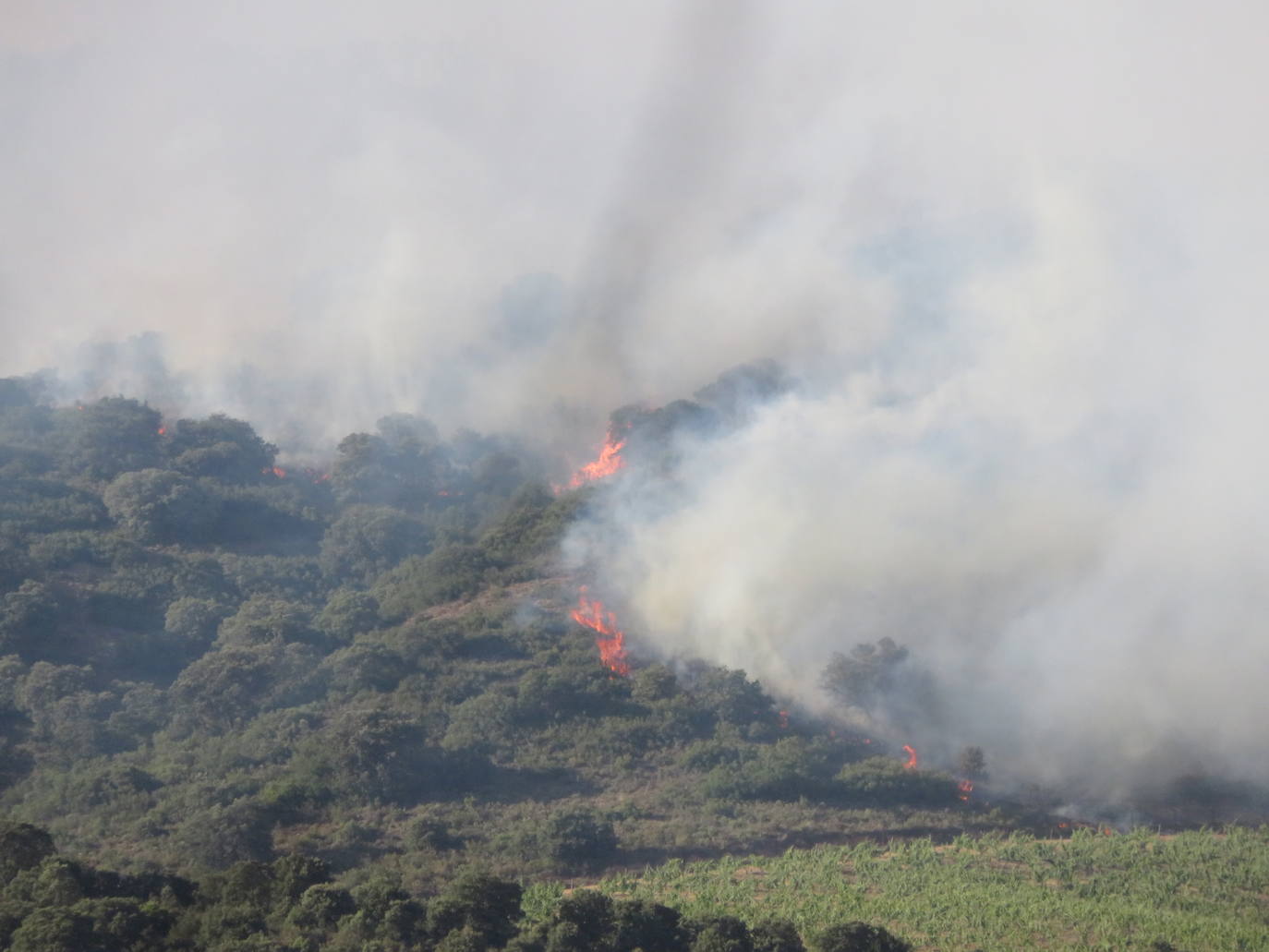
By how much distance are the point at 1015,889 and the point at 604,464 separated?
60224mm

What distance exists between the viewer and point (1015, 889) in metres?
60.2

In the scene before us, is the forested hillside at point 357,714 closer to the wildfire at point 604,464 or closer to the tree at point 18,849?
the tree at point 18,849

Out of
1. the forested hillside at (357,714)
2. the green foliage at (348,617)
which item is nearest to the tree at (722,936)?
the forested hillside at (357,714)

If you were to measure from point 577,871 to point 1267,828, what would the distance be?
110 feet

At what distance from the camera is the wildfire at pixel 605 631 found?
8562 centimetres

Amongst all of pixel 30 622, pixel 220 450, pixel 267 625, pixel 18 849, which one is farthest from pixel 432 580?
pixel 18 849

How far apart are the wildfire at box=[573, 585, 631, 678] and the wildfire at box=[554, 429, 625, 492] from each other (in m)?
19.9

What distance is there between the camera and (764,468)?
9769 cm

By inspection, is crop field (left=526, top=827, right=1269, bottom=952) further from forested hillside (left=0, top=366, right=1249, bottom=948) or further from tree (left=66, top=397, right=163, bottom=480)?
tree (left=66, top=397, right=163, bottom=480)

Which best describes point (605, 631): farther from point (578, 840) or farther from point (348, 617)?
point (578, 840)

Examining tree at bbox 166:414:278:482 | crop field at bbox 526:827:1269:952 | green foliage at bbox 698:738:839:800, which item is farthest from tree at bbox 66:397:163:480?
crop field at bbox 526:827:1269:952

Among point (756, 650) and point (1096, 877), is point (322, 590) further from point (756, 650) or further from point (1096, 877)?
point (1096, 877)

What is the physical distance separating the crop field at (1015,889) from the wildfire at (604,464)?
164 ft

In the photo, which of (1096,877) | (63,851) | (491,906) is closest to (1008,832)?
(1096,877)
